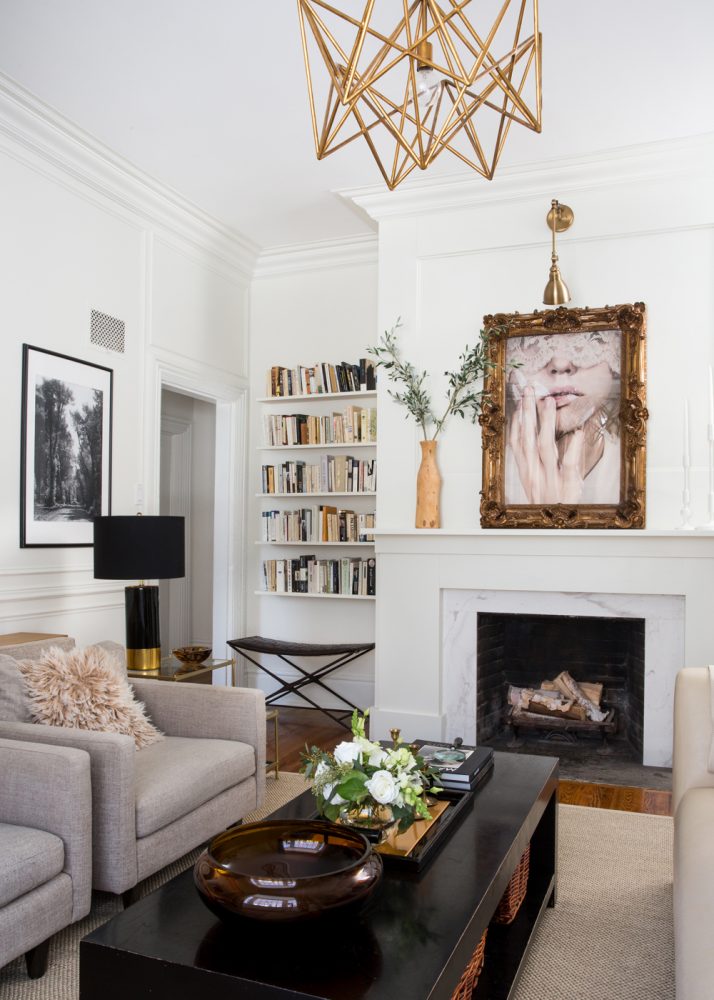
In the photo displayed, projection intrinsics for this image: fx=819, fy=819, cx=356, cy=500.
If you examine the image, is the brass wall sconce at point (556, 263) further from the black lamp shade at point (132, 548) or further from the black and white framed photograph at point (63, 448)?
the black and white framed photograph at point (63, 448)

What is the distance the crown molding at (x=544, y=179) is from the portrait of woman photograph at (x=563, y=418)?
799 millimetres

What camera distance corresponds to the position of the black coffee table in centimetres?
135

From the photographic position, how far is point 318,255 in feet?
18.2

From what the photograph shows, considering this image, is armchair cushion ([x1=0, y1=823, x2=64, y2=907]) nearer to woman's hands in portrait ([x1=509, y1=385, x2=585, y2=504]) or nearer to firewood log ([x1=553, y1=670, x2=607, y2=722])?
woman's hands in portrait ([x1=509, y1=385, x2=585, y2=504])

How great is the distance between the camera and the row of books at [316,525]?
5301mm

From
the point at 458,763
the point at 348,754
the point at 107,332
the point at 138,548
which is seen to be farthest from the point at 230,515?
the point at 348,754

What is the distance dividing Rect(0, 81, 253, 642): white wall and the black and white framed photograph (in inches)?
2.2

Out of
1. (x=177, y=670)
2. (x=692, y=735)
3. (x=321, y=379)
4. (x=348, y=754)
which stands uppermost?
(x=321, y=379)

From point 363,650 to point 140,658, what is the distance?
1494 millimetres

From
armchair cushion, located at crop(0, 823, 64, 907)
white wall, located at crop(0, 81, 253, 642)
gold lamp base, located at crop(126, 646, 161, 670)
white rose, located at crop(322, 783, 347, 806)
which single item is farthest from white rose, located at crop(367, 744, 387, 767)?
white wall, located at crop(0, 81, 253, 642)

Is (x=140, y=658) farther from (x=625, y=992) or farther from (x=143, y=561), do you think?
(x=625, y=992)

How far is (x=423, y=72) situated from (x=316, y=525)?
12.1 ft

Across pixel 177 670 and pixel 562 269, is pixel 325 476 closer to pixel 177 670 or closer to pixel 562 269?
pixel 177 670

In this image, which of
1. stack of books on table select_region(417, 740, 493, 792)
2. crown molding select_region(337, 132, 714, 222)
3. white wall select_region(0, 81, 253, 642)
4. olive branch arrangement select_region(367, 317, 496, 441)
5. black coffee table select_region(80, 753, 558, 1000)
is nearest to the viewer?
black coffee table select_region(80, 753, 558, 1000)
